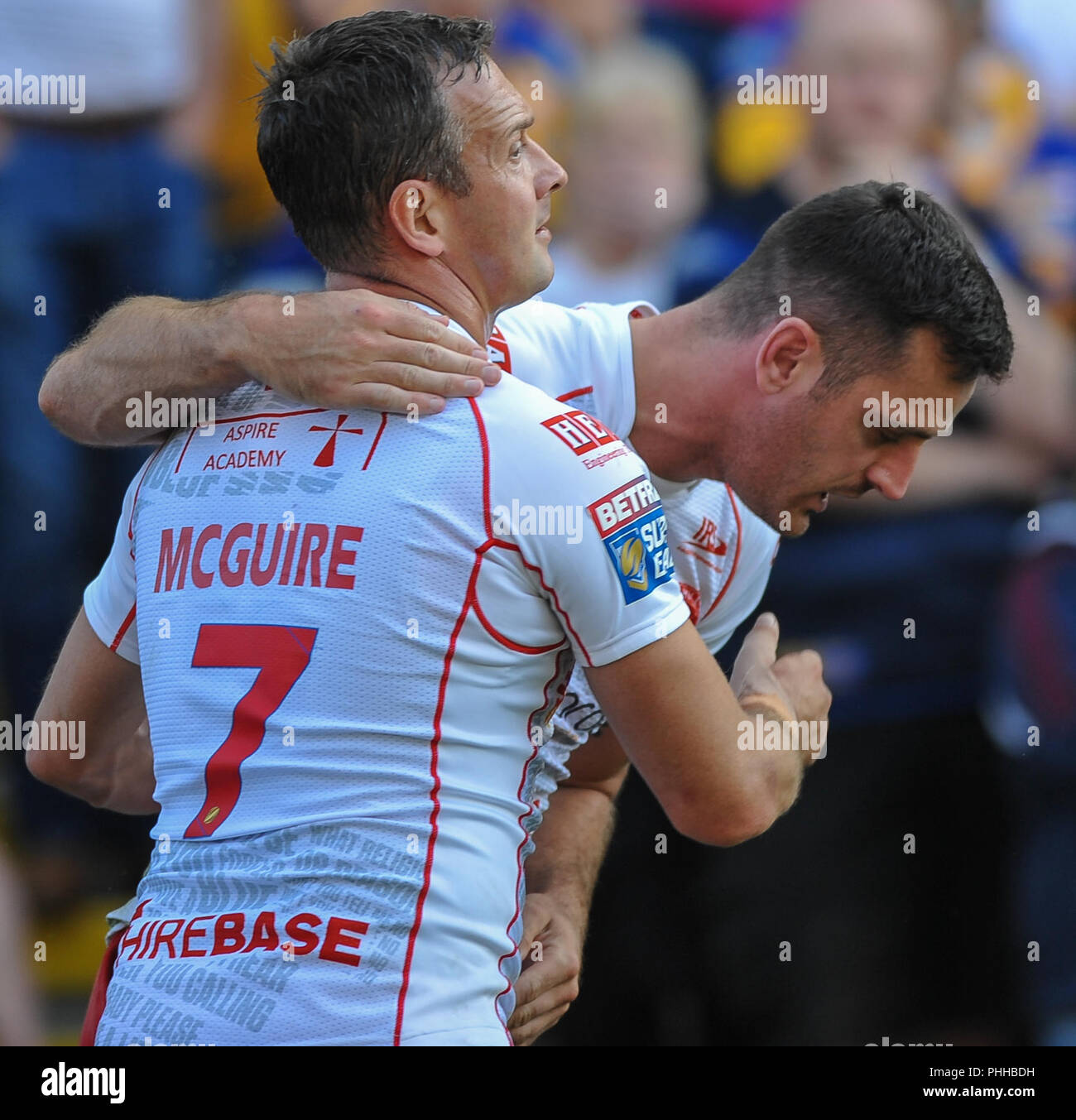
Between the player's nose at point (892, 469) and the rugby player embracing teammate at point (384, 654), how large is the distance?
663 mm

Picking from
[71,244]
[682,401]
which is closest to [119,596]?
[682,401]

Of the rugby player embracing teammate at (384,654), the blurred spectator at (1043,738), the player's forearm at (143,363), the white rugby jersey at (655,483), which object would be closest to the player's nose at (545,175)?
the rugby player embracing teammate at (384,654)

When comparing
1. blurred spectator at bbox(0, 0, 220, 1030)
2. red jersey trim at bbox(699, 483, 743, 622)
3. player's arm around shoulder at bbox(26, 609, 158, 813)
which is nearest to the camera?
player's arm around shoulder at bbox(26, 609, 158, 813)

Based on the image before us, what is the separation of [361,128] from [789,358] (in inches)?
32.9

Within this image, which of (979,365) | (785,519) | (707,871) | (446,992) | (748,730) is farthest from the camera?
(707,871)

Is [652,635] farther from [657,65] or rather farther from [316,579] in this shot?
[657,65]

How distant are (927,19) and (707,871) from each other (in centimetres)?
263

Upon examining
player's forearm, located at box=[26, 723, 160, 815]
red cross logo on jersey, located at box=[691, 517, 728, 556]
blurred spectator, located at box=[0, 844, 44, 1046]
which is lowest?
blurred spectator, located at box=[0, 844, 44, 1046]

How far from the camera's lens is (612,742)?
2.57m

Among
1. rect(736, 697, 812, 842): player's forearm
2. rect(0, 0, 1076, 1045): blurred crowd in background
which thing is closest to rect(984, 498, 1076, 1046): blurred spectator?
rect(0, 0, 1076, 1045): blurred crowd in background

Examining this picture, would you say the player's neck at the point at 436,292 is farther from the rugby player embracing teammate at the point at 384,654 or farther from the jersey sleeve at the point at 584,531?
the jersey sleeve at the point at 584,531

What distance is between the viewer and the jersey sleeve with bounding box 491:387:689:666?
1.64 metres

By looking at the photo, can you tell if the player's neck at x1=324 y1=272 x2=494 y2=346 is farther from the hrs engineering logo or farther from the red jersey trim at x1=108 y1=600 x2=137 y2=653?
the red jersey trim at x1=108 y1=600 x2=137 y2=653

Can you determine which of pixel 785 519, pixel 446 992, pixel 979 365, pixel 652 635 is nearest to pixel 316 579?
pixel 652 635
